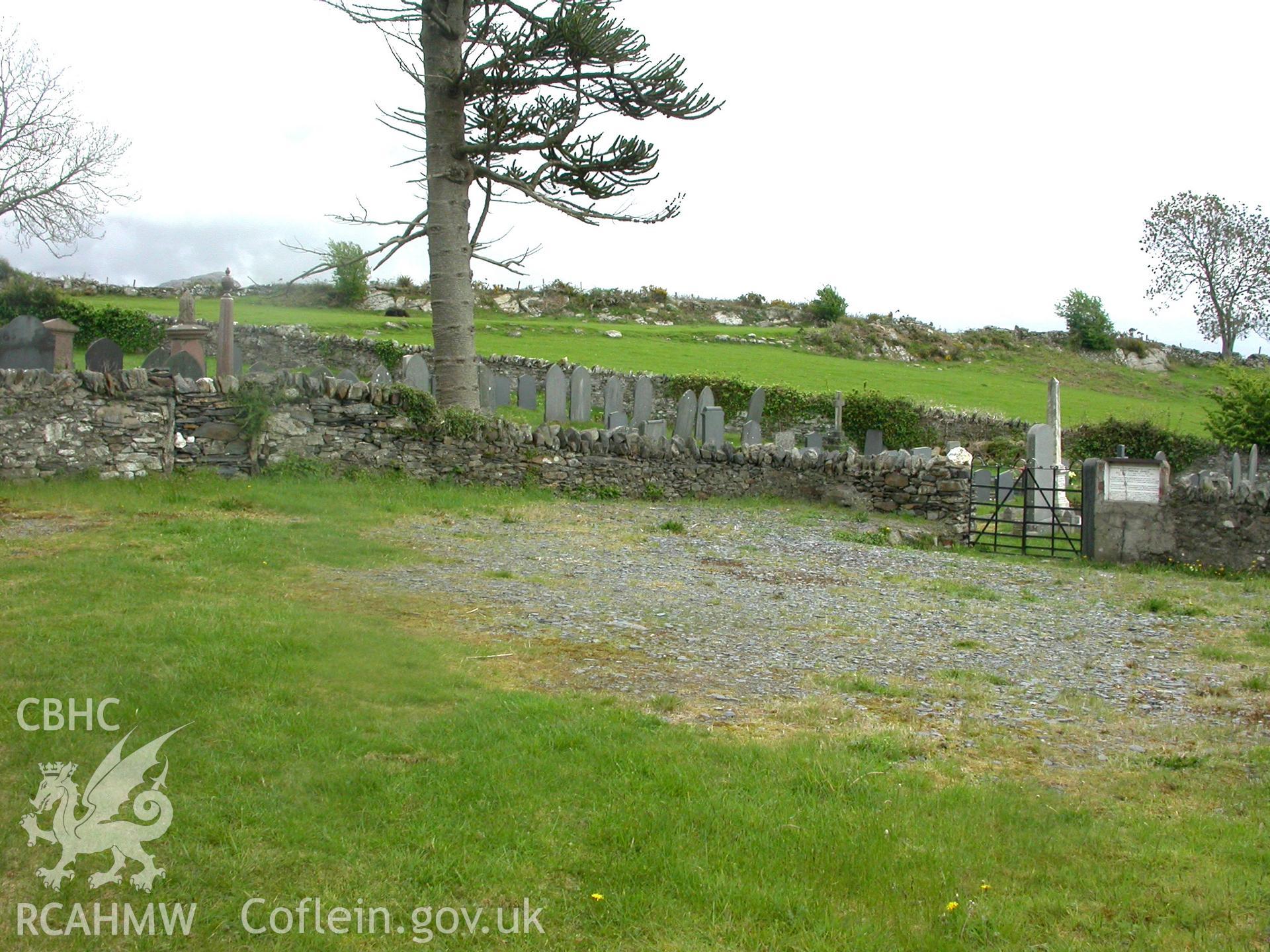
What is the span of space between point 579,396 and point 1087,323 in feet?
129

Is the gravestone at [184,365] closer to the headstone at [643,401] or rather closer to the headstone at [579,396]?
the headstone at [579,396]

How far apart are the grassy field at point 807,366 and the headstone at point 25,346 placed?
8364 millimetres

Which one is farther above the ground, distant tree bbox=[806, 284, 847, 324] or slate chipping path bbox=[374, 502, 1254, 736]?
distant tree bbox=[806, 284, 847, 324]

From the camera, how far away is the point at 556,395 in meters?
19.8

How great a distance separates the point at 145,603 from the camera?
7.04m

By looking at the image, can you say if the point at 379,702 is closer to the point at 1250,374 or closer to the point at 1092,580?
the point at 1092,580

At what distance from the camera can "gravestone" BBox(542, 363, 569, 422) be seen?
19.7 meters

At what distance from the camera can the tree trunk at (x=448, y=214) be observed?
1602cm

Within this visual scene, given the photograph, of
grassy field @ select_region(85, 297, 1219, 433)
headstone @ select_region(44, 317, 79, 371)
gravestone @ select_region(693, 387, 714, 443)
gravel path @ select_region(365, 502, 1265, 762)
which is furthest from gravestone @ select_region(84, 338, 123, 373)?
gravestone @ select_region(693, 387, 714, 443)

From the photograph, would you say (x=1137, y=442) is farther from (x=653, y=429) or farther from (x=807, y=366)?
(x=653, y=429)

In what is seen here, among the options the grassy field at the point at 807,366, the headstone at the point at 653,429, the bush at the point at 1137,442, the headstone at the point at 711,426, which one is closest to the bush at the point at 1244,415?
the bush at the point at 1137,442

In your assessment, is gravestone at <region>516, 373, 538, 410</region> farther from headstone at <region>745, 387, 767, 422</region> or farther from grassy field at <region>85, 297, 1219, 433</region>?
grassy field at <region>85, 297, 1219, 433</region>

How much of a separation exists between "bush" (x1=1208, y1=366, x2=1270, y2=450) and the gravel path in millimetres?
15472

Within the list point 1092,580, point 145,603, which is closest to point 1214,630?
point 1092,580
